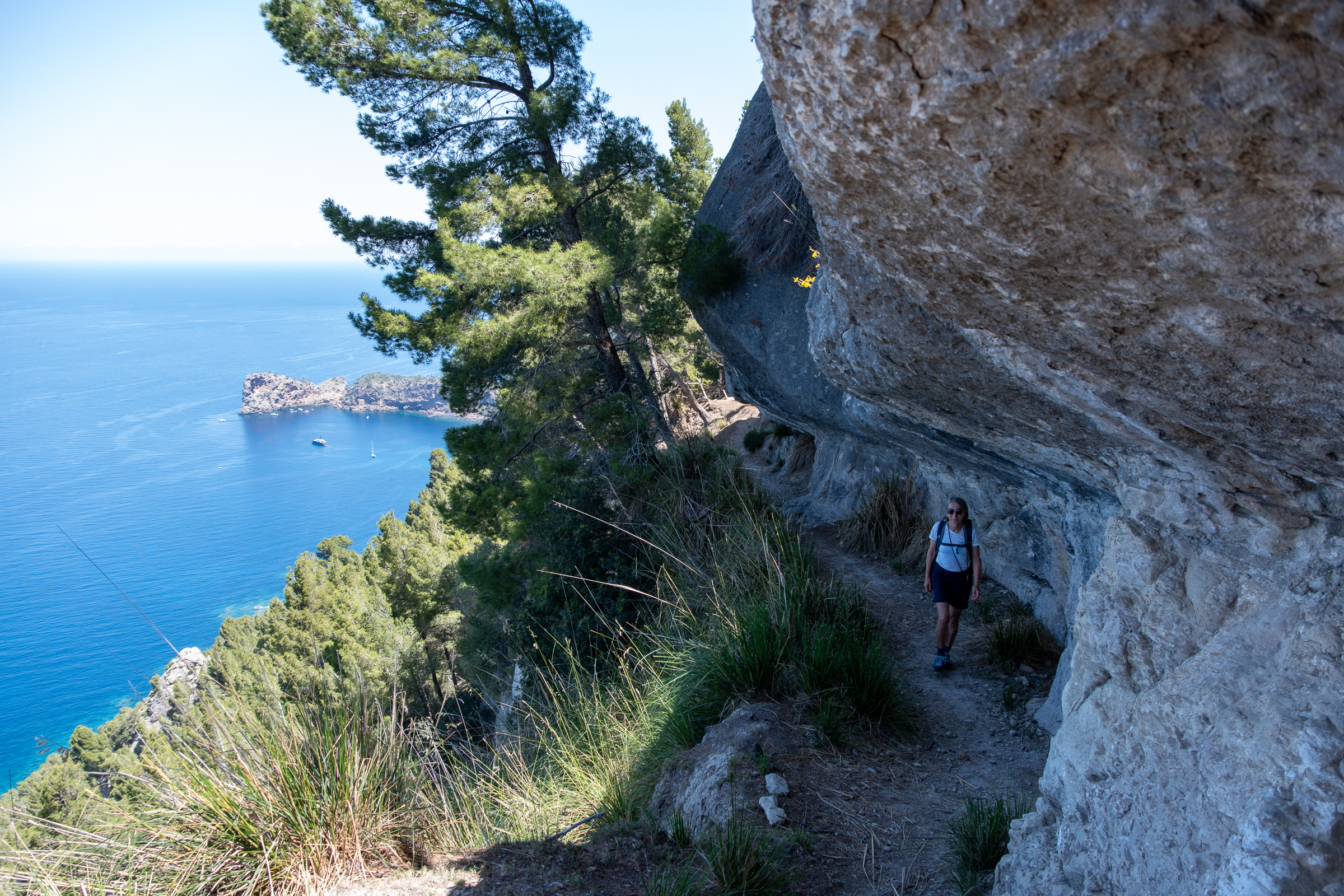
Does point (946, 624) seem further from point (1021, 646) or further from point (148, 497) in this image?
point (148, 497)

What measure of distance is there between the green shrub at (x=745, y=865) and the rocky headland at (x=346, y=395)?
259ft

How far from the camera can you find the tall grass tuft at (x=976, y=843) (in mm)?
3142

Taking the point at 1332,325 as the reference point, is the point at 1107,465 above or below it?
below

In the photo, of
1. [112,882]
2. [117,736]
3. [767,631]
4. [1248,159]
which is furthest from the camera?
[117,736]

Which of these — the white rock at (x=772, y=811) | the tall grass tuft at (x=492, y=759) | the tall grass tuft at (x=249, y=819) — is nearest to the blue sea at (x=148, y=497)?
the tall grass tuft at (x=249, y=819)

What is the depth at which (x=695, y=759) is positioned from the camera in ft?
13.6

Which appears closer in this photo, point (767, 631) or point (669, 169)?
point (767, 631)

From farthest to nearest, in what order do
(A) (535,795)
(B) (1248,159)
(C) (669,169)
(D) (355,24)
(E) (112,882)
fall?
1. (C) (669,169)
2. (D) (355,24)
3. (A) (535,795)
4. (E) (112,882)
5. (B) (1248,159)

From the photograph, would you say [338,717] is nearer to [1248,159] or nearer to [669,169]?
[1248,159]

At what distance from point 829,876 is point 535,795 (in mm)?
2050

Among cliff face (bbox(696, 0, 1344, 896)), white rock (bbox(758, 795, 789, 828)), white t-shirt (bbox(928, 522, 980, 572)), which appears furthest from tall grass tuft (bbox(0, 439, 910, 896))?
cliff face (bbox(696, 0, 1344, 896))

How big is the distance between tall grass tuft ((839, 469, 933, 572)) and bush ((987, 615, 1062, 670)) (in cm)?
248

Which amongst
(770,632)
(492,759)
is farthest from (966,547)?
(492,759)

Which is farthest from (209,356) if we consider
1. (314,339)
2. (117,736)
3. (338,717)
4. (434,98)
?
(338,717)
